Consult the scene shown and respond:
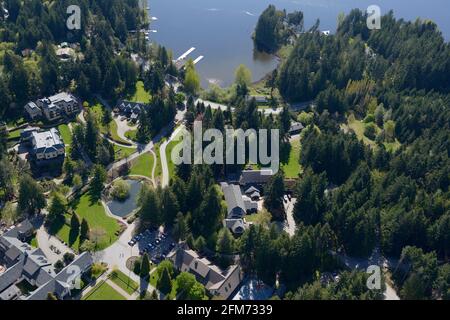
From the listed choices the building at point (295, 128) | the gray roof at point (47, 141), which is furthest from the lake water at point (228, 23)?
the gray roof at point (47, 141)

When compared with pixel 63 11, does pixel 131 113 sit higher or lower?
lower

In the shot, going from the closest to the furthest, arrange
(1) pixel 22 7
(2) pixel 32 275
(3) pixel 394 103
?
(2) pixel 32 275, (3) pixel 394 103, (1) pixel 22 7

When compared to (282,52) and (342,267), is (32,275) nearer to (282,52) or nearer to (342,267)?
(342,267)

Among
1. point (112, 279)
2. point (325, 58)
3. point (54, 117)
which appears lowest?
point (112, 279)

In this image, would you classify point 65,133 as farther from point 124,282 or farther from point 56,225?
point 124,282

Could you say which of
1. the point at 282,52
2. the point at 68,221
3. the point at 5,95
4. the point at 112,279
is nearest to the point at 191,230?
the point at 112,279
